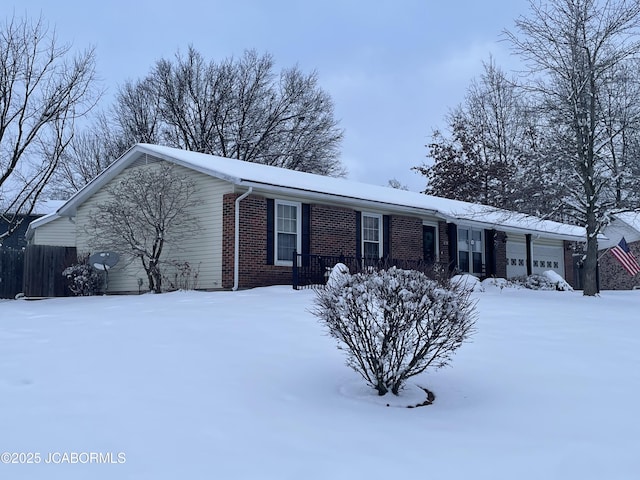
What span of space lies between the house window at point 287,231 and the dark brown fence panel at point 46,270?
6637 millimetres

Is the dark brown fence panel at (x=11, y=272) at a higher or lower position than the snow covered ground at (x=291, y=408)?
higher

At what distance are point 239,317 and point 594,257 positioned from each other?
11.9 metres

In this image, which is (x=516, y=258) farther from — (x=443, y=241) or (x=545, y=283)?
(x=443, y=241)

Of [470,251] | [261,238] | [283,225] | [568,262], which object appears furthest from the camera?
[568,262]

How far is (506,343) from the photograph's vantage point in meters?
7.90

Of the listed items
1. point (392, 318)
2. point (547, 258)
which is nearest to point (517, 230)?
point (547, 258)

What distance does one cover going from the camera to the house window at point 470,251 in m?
21.3

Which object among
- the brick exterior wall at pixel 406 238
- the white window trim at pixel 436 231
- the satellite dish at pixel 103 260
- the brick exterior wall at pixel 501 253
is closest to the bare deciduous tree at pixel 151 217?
the satellite dish at pixel 103 260

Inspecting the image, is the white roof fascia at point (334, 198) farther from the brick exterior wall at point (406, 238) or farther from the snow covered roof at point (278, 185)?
the brick exterior wall at point (406, 238)

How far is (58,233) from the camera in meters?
25.2

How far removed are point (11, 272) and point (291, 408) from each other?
50.8 feet

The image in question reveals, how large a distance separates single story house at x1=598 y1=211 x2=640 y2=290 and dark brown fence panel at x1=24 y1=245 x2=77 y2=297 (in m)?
25.6

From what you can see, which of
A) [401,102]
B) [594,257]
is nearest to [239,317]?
[594,257]

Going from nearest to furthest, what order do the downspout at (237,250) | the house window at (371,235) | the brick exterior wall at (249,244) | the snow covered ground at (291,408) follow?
the snow covered ground at (291,408)
the downspout at (237,250)
the brick exterior wall at (249,244)
the house window at (371,235)
